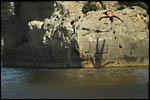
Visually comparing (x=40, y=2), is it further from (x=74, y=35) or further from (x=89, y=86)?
(x=89, y=86)

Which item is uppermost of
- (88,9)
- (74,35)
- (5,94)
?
(88,9)

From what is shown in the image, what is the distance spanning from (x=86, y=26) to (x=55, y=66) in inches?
226

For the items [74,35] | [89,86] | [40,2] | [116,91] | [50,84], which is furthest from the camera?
[40,2]

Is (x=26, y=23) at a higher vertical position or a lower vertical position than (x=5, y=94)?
higher

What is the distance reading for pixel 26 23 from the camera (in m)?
62.2

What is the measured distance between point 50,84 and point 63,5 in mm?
22677

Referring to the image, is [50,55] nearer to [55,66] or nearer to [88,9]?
[55,66]

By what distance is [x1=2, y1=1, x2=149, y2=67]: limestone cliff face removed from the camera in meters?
46.0

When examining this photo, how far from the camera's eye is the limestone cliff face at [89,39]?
151ft

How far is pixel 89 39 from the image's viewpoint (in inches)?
1816

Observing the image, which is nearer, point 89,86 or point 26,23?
point 89,86

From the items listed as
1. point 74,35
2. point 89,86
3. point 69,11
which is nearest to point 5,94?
point 89,86

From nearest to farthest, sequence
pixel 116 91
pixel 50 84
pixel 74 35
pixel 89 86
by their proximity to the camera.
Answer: pixel 116 91
pixel 89 86
pixel 50 84
pixel 74 35

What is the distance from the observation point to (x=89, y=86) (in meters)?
26.8
